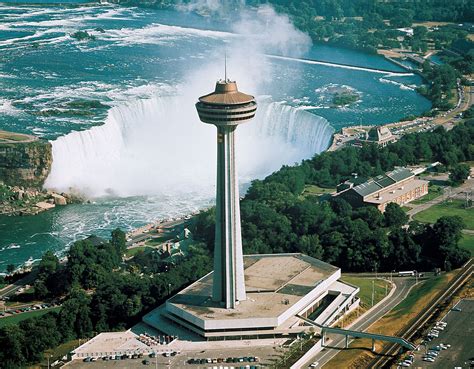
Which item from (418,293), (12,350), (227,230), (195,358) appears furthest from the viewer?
(418,293)

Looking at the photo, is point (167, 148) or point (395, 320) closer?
point (395, 320)

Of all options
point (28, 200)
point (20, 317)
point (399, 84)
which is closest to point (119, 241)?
point (20, 317)

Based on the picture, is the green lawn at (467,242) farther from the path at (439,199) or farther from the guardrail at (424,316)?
the path at (439,199)

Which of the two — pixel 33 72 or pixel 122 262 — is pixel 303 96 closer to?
pixel 33 72

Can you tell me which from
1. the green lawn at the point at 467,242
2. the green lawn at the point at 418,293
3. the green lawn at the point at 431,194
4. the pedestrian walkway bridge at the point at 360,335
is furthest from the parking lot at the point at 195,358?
the green lawn at the point at 431,194

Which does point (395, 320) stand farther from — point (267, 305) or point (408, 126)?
point (408, 126)

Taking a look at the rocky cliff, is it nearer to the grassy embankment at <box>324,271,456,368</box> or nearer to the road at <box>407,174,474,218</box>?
the road at <box>407,174,474,218</box>

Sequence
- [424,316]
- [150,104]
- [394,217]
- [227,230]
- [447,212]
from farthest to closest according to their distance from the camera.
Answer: [150,104], [447,212], [394,217], [424,316], [227,230]
